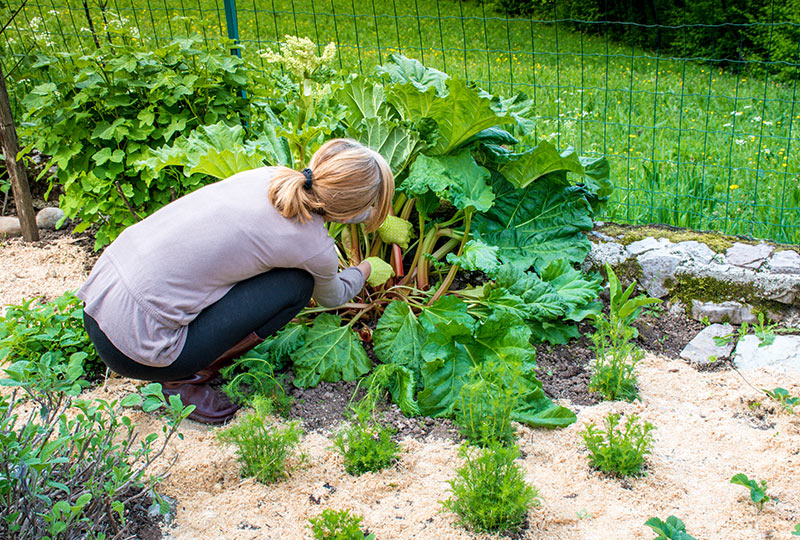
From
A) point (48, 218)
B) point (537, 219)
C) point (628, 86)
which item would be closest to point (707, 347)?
point (537, 219)

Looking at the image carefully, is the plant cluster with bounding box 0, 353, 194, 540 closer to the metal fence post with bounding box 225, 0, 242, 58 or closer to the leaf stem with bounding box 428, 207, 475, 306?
the leaf stem with bounding box 428, 207, 475, 306

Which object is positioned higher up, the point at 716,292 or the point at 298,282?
the point at 298,282

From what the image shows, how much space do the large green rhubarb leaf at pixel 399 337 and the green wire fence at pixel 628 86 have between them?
131 centimetres

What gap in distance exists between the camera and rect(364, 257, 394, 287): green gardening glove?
3.19 metres

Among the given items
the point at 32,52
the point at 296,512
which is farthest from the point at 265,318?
the point at 32,52

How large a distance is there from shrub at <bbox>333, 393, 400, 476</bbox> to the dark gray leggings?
53 cm

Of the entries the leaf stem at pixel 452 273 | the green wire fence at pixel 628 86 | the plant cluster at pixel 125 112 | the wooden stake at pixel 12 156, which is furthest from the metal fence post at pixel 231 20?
the leaf stem at pixel 452 273

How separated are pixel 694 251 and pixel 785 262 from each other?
0.41 meters

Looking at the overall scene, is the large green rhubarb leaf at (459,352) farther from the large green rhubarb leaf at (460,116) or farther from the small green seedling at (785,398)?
the small green seedling at (785,398)

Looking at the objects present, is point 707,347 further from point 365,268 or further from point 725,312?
point 365,268

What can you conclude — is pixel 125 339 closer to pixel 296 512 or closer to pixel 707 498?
pixel 296 512

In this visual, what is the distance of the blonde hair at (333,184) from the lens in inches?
97.5

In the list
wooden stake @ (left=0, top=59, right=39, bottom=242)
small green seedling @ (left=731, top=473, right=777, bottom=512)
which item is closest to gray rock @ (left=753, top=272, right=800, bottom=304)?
small green seedling @ (left=731, top=473, right=777, bottom=512)

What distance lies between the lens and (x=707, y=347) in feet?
10.7
